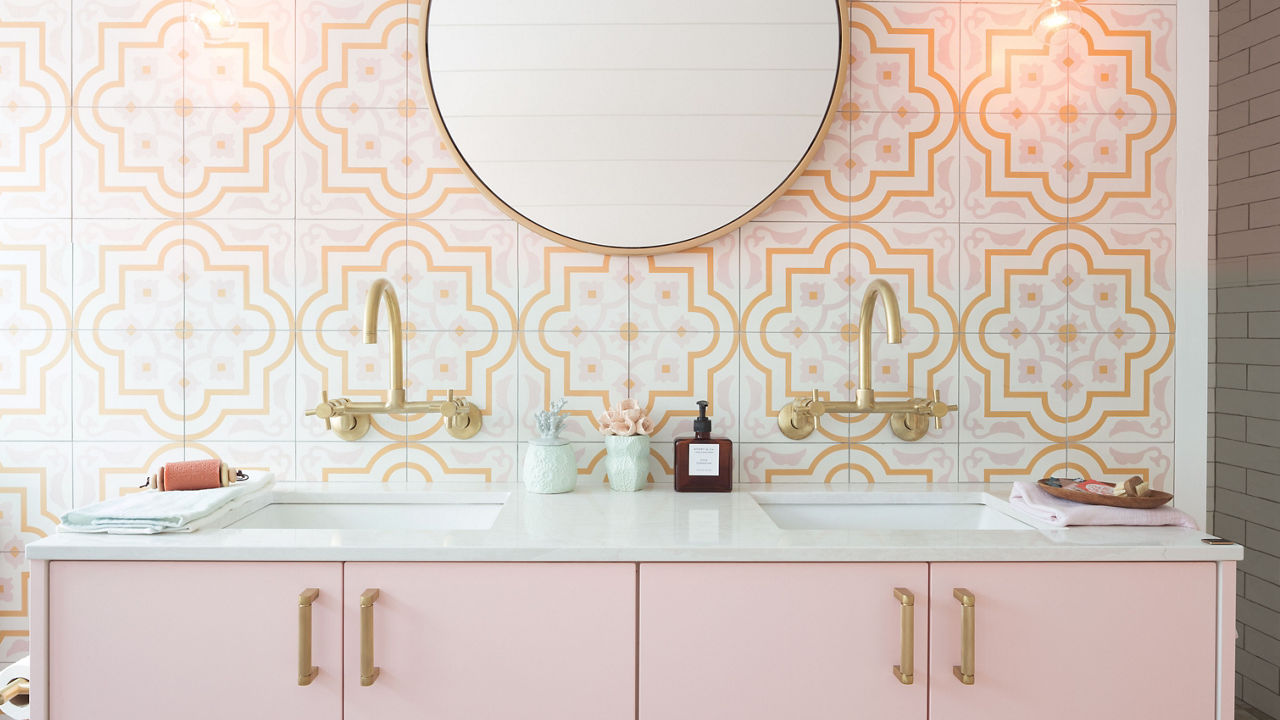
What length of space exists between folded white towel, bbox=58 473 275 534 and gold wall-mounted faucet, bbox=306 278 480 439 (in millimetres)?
286

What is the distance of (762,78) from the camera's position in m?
1.69

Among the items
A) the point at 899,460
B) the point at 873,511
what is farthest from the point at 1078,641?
the point at 899,460

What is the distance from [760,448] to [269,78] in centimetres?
140

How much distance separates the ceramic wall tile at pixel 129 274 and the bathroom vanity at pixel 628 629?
2.23 ft

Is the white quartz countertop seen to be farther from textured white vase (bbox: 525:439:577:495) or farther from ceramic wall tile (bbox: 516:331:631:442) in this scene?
ceramic wall tile (bbox: 516:331:631:442)

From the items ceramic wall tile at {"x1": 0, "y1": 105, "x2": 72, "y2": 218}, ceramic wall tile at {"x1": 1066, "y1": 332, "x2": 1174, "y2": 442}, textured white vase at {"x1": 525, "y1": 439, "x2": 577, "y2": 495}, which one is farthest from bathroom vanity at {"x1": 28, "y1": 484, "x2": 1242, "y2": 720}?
ceramic wall tile at {"x1": 0, "y1": 105, "x2": 72, "y2": 218}

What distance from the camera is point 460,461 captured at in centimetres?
175

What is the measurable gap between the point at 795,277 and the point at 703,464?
0.49 m

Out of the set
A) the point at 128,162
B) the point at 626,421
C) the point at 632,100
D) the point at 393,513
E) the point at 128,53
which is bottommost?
the point at 393,513

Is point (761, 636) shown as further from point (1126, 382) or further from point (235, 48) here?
point (235, 48)

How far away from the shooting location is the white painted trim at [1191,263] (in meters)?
1.74

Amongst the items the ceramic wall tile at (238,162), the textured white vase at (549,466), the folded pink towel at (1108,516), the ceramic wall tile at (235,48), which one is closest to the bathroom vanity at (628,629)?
the folded pink towel at (1108,516)

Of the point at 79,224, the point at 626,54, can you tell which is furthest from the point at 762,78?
the point at 79,224

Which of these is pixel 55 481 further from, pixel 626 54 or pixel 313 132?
pixel 626 54
